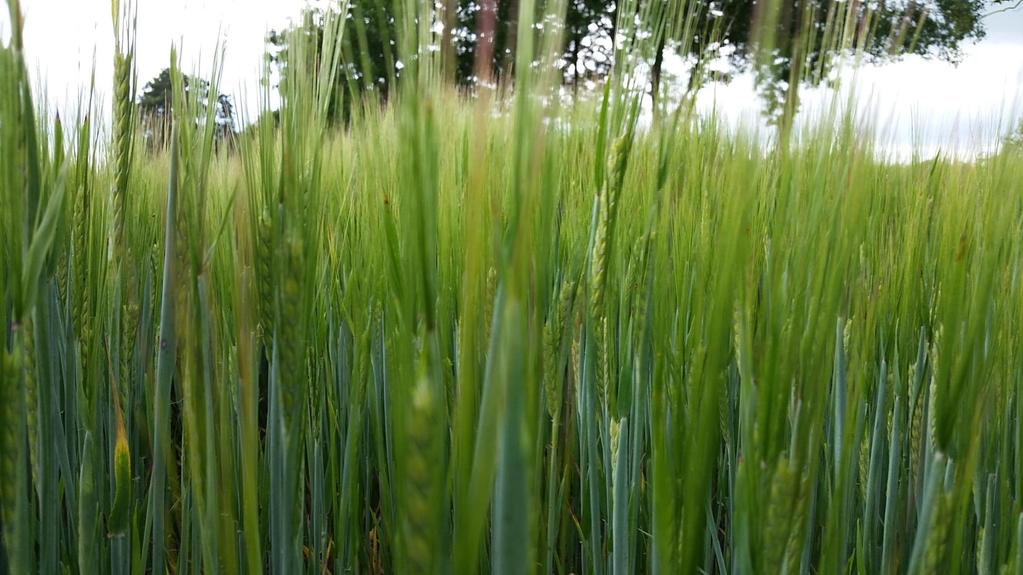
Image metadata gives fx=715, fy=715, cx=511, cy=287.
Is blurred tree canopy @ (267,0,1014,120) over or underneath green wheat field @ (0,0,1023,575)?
over

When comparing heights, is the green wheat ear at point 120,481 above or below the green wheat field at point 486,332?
below

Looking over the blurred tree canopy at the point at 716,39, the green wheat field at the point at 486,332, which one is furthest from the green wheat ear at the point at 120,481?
the blurred tree canopy at the point at 716,39

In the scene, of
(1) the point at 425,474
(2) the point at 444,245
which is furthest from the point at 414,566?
(2) the point at 444,245

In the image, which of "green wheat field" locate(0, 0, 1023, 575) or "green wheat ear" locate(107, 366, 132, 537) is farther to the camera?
"green wheat ear" locate(107, 366, 132, 537)

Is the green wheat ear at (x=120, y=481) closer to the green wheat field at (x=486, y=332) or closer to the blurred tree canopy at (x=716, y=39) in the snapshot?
the green wheat field at (x=486, y=332)

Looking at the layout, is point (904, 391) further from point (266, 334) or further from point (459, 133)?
point (266, 334)

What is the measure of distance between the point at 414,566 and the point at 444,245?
35 centimetres

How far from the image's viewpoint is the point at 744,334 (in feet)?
1.30

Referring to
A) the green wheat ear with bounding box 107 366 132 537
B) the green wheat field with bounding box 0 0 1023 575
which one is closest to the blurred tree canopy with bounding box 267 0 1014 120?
the green wheat field with bounding box 0 0 1023 575

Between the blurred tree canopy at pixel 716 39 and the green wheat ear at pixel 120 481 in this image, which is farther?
the green wheat ear at pixel 120 481

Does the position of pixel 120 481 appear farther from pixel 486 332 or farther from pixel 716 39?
pixel 716 39

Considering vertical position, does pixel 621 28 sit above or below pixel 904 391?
above

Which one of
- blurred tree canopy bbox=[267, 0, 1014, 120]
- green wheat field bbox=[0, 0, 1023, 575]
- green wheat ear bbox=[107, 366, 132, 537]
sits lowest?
green wheat ear bbox=[107, 366, 132, 537]

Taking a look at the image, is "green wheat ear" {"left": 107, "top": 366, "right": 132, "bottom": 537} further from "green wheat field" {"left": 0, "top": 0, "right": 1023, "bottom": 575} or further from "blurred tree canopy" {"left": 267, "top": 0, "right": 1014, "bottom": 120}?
"blurred tree canopy" {"left": 267, "top": 0, "right": 1014, "bottom": 120}
